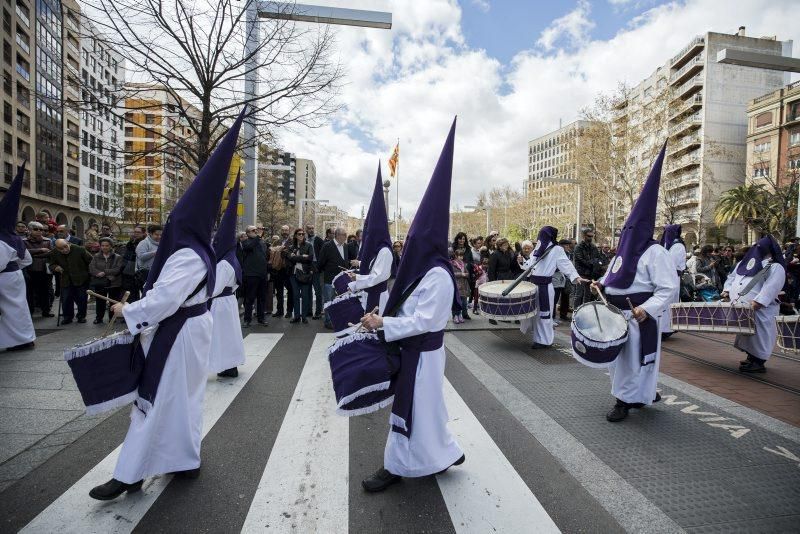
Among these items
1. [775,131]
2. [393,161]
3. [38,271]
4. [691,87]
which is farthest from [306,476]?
[691,87]

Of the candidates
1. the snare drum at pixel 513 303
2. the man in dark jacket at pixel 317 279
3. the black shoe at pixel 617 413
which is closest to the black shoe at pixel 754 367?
the snare drum at pixel 513 303

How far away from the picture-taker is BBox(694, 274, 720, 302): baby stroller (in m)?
12.5

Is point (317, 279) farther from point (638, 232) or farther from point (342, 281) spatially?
point (638, 232)

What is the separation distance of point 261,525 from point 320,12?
11846 millimetres

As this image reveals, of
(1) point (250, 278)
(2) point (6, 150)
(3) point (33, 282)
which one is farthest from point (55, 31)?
(1) point (250, 278)

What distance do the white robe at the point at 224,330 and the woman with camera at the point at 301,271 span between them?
13.2 feet

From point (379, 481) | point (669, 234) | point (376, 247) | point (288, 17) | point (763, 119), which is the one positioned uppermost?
point (763, 119)

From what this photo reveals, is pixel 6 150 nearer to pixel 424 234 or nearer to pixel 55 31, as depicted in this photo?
pixel 55 31

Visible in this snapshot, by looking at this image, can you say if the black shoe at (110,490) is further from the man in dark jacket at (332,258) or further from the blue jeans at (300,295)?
the blue jeans at (300,295)

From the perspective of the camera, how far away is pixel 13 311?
288 inches

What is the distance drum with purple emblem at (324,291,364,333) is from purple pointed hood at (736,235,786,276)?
5.94 meters

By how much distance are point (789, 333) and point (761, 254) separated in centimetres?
158

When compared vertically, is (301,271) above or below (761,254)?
below

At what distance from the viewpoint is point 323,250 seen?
10289 millimetres
